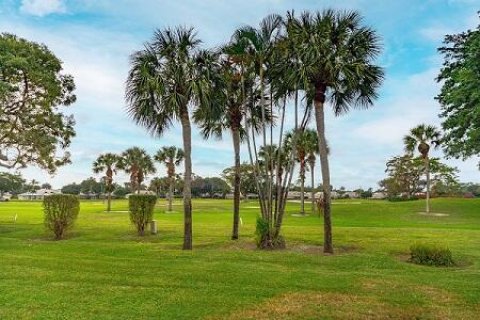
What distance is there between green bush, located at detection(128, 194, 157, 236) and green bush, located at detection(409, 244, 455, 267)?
14.1m

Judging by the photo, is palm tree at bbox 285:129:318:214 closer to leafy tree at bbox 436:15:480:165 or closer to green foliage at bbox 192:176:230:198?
leafy tree at bbox 436:15:480:165

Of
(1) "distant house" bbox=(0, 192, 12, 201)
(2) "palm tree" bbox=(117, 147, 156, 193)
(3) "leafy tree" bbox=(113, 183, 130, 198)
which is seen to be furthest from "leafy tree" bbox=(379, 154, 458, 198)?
(1) "distant house" bbox=(0, 192, 12, 201)

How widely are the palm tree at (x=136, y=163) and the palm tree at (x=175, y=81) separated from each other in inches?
1952

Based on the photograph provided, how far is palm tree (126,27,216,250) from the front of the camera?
16.6m

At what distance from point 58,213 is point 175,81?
9580mm

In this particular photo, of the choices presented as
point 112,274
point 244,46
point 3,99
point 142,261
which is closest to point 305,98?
point 244,46

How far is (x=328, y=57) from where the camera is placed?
615 inches

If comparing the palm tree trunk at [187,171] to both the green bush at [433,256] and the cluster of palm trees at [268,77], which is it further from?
the green bush at [433,256]

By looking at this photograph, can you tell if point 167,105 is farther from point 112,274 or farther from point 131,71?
point 112,274

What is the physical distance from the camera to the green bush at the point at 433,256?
13516 mm

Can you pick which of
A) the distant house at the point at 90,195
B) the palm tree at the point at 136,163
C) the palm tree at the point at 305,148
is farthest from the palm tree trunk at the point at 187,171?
the distant house at the point at 90,195

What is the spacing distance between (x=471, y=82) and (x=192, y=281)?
44.8 feet

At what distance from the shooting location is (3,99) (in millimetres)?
21891

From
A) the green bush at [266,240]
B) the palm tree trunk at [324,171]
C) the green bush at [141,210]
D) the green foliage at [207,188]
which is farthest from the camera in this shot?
the green foliage at [207,188]
